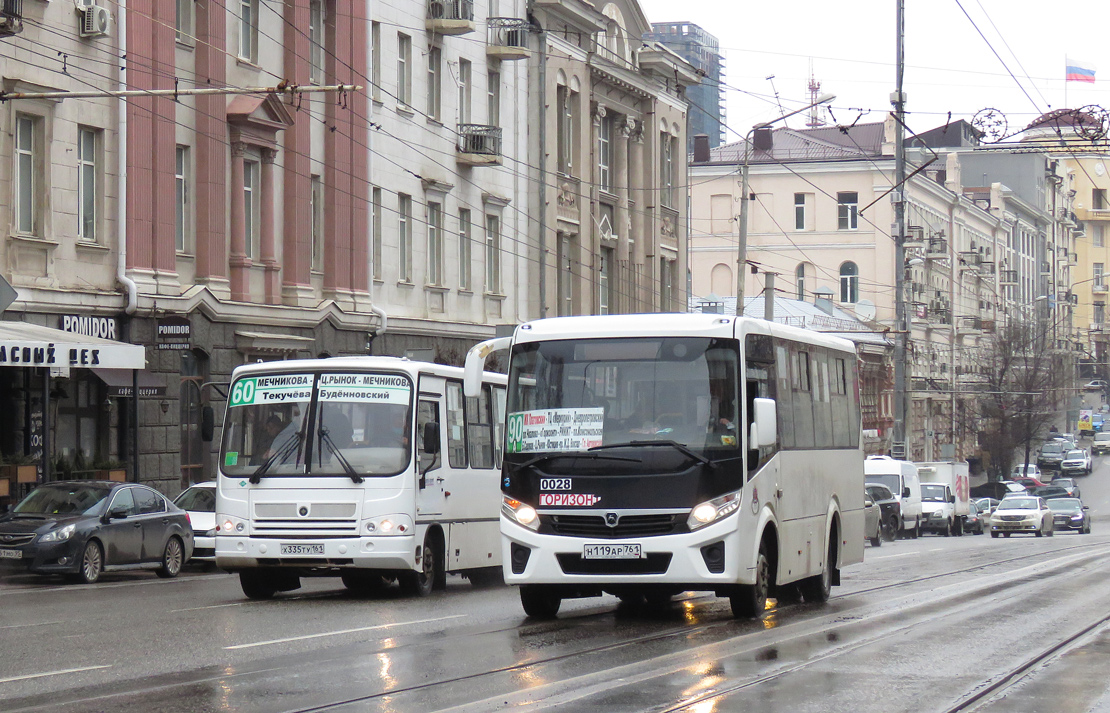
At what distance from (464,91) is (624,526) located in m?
29.1

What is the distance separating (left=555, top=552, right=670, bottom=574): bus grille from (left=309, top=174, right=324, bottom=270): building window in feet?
73.1

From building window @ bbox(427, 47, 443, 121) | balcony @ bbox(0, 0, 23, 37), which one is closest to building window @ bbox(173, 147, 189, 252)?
balcony @ bbox(0, 0, 23, 37)

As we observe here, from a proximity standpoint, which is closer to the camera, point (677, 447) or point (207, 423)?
point (677, 447)

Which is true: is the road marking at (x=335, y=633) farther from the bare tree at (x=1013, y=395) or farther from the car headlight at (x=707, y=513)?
the bare tree at (x=1013, y=395)

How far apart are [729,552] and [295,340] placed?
824 inches

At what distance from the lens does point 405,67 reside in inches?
1542

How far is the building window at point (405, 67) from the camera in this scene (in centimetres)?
3891

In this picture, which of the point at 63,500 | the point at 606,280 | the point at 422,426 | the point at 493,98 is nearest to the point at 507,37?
the point at 493,98

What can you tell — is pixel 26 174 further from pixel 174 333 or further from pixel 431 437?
pixel 431 437

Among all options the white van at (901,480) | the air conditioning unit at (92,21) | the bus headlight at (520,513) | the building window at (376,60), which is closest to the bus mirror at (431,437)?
the bus headlight at (520,513)

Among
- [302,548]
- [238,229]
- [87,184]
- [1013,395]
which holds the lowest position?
[302,548]

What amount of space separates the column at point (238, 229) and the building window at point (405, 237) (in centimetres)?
680

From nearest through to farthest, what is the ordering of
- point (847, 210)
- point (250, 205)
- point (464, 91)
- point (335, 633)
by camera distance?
point (335, 633), point (250, 205), point (464, 91), point (847, 210)

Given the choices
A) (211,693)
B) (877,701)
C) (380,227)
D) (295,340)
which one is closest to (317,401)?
(211,693)
